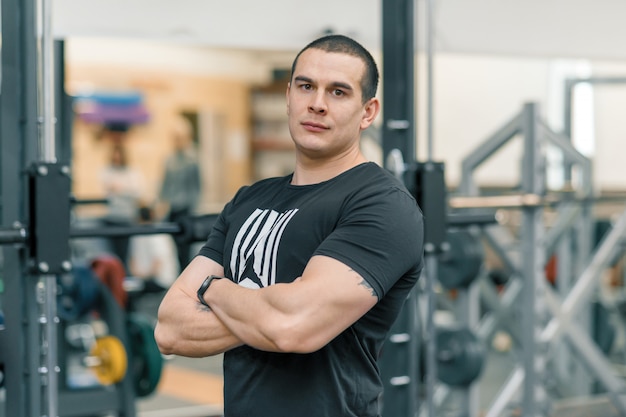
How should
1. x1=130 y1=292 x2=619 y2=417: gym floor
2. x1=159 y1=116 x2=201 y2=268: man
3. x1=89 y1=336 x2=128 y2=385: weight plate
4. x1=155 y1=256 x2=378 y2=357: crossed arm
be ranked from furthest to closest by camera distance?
x1=159 y1=116 x2=201 y2=268: man → x1=130 y1=292 x2=619 y2=417: gym floor → x1=89 y1=336 x2=128 y2=385: weight plate → x1=155 y1=256 x2=378 y2=357: crossed arm

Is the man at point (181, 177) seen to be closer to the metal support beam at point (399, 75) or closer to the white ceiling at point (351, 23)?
the white ceiling at point (351, 23)

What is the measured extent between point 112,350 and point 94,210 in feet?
20.6

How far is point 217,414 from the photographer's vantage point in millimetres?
4688

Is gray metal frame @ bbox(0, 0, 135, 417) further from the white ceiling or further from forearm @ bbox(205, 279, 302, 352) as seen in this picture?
forearm @ bbox(205, 279, 302, 352)

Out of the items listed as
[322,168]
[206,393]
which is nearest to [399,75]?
[322,168]

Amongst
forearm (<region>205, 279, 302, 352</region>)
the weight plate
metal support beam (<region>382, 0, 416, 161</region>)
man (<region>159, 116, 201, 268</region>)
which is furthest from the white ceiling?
man (<region>159, 116, 201, 268</region>)

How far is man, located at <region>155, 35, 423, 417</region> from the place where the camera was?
1520 millimetres

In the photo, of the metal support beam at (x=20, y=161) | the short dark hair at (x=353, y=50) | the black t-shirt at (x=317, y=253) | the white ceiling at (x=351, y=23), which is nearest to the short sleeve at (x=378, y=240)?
the black t-shirt at (x=317, y=253)

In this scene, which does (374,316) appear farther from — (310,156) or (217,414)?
(217,414)

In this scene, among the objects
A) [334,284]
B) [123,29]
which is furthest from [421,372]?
[334,284]

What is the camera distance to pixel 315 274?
4.97ft

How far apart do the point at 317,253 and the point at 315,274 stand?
A: 4 cm

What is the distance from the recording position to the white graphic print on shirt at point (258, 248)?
1632 mm

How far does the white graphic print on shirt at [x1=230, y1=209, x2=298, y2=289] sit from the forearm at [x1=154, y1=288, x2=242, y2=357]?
0.28 feet
